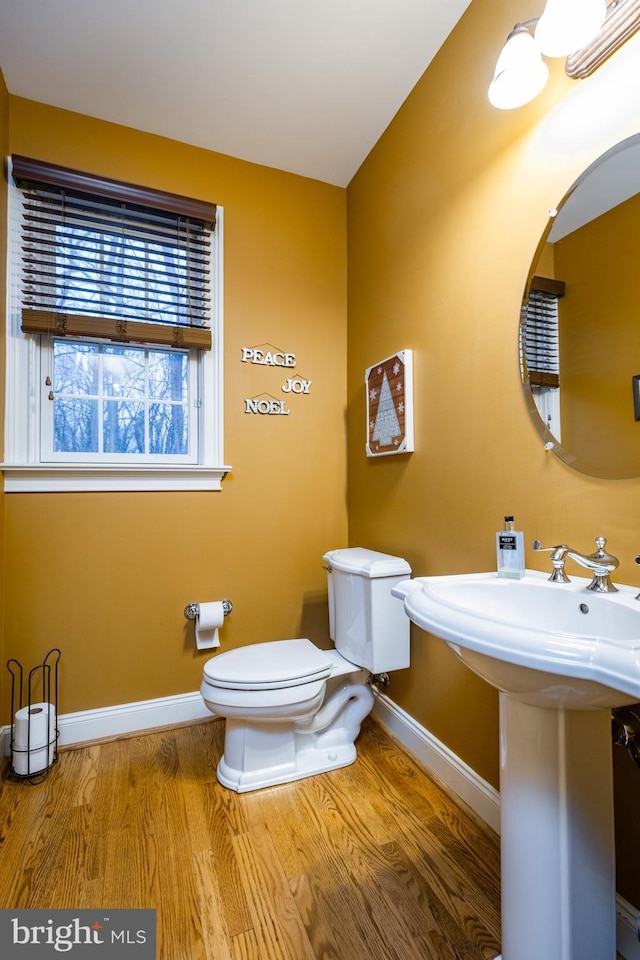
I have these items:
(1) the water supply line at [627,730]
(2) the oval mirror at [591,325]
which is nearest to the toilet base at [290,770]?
(1) the water supply line at [627,730]

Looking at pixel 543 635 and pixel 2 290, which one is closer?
pixel 543 635

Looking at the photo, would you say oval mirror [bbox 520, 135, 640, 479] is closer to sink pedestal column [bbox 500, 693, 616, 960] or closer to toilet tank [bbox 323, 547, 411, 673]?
sink pedestal column [bbox 500, 693, 616, 960]

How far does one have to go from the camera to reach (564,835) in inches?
32.3

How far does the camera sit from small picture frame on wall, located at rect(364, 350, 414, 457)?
5.75 feet

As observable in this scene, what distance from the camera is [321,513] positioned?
226 centimetres

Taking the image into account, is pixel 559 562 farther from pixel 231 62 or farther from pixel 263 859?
pixel 231 62

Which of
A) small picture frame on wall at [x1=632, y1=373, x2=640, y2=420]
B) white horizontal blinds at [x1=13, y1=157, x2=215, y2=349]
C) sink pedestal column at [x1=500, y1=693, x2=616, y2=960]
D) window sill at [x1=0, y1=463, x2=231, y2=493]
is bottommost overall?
sink pedestal column at [x1=500, y1=693, x2=616, y2=960]

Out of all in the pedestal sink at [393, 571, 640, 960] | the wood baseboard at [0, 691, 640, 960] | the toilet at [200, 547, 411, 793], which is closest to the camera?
the pedestal sink at [393, 571, 640, 960]

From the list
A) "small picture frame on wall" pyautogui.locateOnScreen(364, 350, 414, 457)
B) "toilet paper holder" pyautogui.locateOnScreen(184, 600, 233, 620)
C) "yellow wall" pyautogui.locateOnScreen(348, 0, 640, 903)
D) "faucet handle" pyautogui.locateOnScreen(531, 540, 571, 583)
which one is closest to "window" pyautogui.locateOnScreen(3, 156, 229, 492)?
"toilet paper holder" pyautogui.locateOnScreen(184, 600, 233, 620)

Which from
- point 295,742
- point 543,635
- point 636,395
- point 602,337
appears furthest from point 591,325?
point 295,742

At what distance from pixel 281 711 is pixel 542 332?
1410 mm

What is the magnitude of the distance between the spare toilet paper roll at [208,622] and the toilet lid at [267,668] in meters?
0.27

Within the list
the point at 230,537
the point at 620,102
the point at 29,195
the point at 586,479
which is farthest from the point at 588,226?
the point at 29,195

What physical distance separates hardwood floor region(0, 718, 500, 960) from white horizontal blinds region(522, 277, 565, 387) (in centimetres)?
133
